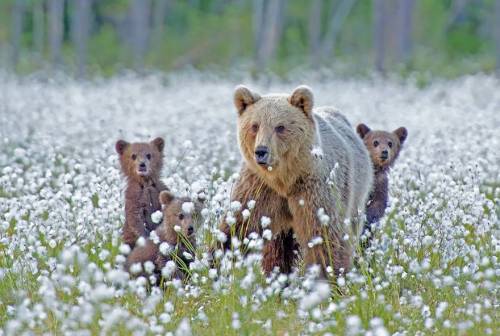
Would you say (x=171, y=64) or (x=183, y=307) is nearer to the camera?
(x=183, y=307)

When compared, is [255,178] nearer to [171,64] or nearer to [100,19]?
[171,64]

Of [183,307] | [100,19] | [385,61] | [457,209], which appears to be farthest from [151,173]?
[100,19]

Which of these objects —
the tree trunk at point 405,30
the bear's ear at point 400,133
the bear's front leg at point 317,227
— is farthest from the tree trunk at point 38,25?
the bear's front leg at point 317,227

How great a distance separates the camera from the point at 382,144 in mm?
9141

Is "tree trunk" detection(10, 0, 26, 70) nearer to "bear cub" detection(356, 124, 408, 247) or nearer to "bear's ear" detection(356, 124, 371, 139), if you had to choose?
"bear's ear" detection(356, 124, 371, 139)

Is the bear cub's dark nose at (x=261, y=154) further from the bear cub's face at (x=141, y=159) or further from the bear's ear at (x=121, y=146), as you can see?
the bear's ear at (x=121, y=146)

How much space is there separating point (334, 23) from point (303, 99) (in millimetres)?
48775

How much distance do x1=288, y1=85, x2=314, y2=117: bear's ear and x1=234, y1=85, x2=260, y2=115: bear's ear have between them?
271 millimetres

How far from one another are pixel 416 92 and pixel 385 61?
7354mm

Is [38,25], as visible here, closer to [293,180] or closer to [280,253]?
[280,253]

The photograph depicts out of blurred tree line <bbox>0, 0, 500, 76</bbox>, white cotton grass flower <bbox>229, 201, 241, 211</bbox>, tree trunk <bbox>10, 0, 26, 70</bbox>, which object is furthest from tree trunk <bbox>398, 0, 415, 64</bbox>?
white cotton grass flower <bbox>229, 201, 241, 211</bbox>

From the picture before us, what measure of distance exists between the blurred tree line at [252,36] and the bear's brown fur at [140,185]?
2285 cm

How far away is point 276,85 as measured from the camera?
92.6 ft

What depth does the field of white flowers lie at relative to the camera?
5625mm
